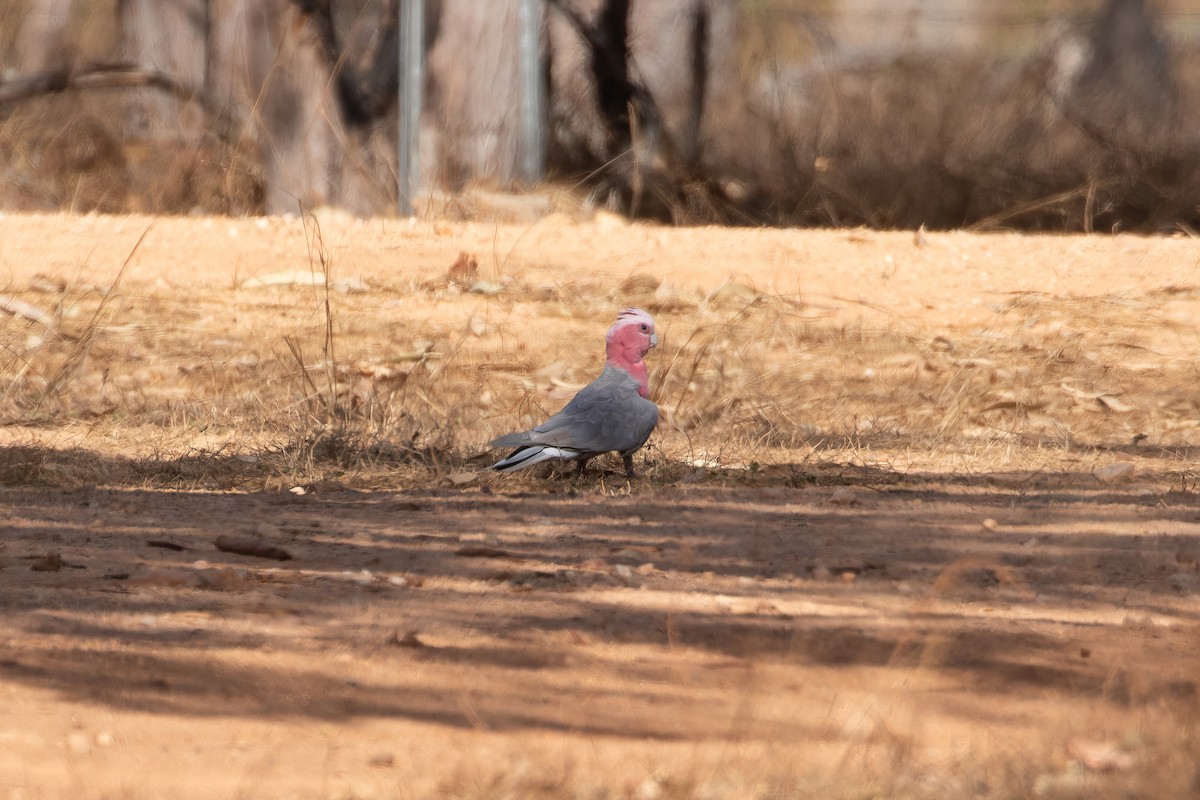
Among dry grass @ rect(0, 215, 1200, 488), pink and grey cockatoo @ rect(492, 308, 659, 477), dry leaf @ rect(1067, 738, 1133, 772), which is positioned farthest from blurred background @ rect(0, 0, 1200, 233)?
dry leaf @ rect(1067, 738, 1133, 772)

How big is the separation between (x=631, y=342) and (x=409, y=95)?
5174 mm

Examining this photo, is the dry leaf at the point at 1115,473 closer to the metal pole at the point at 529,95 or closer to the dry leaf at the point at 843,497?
the dry leaf at the point at 843,497

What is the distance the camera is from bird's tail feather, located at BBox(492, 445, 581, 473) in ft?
15.2

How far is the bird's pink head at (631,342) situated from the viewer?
4941mm

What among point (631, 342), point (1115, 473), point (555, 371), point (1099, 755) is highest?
point (631, 342)

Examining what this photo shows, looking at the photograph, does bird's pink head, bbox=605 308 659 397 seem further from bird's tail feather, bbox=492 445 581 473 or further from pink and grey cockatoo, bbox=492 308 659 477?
bird's tail feather, bbox=492 445 581 473

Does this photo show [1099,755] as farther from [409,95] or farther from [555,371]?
[409,95]

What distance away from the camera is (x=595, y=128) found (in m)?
12.0

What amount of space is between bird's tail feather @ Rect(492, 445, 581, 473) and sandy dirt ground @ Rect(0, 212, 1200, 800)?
0.14m

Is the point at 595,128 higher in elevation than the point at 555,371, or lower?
higher

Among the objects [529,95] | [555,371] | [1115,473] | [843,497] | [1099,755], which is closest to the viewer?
[1099,755]

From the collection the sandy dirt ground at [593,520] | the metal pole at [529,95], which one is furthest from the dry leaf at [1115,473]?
the metal pole at [529,95]

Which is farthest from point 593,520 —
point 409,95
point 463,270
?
point 409,95

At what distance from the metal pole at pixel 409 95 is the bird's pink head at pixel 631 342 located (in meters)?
5.02
